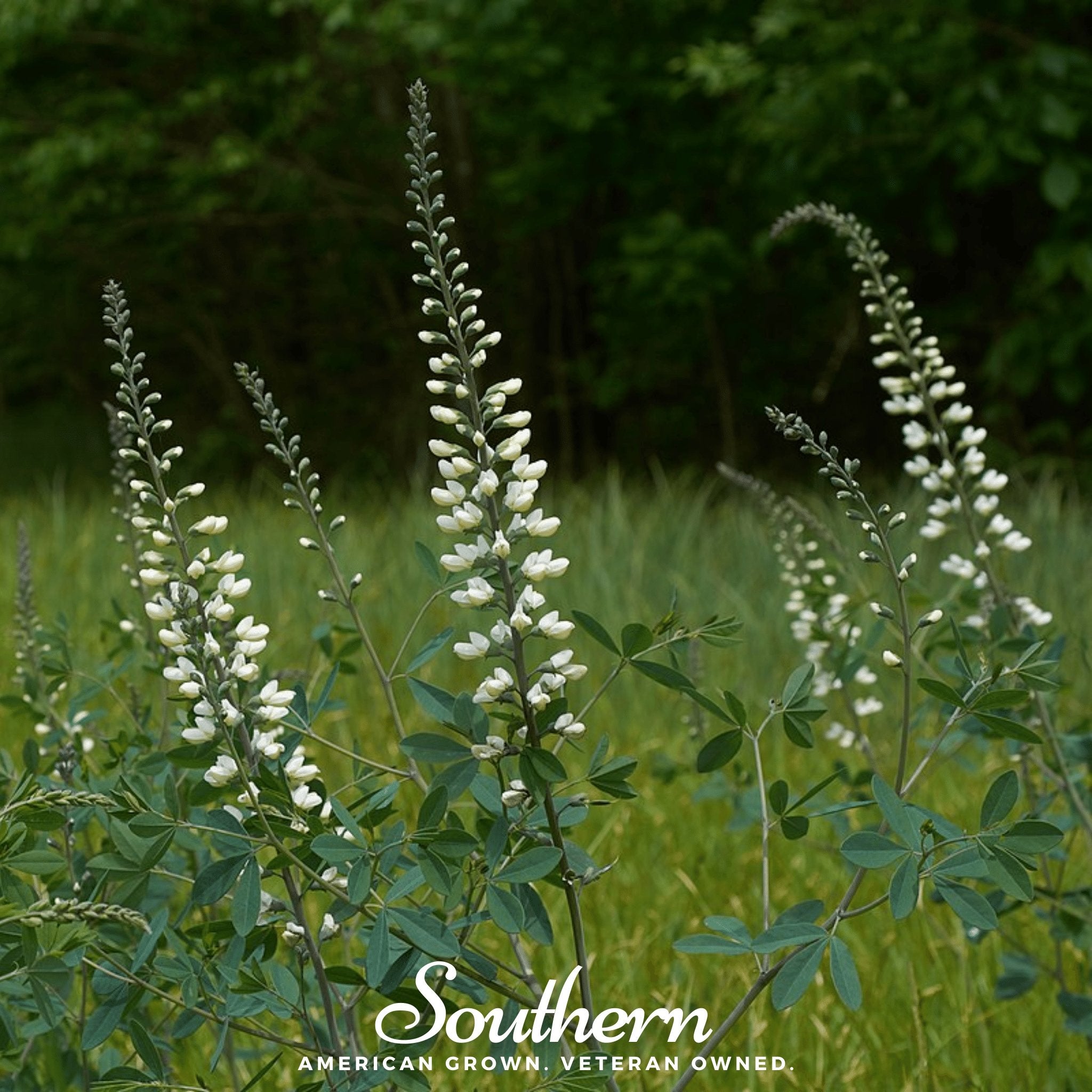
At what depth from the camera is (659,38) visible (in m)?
10.2

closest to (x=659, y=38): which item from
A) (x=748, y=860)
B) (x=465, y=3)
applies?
(x=465, y=3)

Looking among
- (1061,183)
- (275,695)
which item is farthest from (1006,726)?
(1061,183)

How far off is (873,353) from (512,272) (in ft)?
10.8

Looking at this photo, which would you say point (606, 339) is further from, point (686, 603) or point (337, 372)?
point (686, 603)

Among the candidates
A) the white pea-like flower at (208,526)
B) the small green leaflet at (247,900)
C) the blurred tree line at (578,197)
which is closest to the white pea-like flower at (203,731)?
the small green leaflet at (247,900)

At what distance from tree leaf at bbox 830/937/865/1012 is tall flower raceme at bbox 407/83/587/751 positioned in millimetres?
344

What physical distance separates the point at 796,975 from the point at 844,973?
0.22 ft

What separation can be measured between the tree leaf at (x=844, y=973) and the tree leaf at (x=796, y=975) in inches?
0.5

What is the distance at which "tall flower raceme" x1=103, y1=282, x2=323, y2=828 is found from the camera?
59.9 inches

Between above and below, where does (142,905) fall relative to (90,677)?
below

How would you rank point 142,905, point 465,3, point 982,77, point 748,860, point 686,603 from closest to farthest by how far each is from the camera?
point 142,905 < point 748,860 < point 686,603 < point 982,77 < point 465,3

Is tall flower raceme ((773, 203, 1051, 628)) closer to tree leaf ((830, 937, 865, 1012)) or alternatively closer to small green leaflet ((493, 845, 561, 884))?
tree leaf ((830, 937, 865, 1012))

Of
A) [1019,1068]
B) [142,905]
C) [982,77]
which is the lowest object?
[1019,1068]

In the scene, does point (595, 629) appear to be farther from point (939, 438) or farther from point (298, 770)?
point (939, 438)
